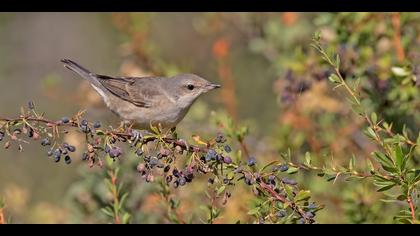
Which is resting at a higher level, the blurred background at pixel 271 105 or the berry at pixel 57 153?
the blurred background at pixel 271 105

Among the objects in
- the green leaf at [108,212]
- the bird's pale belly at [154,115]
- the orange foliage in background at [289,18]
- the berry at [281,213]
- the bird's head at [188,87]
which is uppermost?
the orange foliage in background at [289,18]

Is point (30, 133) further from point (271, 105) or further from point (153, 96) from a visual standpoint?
point (271, 105)

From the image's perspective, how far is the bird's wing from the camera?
4969mm

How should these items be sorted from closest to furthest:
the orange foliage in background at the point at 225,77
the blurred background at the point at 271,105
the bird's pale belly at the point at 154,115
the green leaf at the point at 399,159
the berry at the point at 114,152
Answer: the green leaf at the point at 399,159 → the berry at the point at 114,152 → the blurred background at the point at 271,105 → the bird's pale belly at the point at 154,115 → the orange foliage in background at the point at 225,77

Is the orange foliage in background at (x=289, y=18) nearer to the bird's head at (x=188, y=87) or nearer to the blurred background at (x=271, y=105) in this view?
the blurred background at (x=271, y=105)

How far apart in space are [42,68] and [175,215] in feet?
21.4

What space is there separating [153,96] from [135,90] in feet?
0.59

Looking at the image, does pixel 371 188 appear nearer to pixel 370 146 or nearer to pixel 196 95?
pixel 370 146

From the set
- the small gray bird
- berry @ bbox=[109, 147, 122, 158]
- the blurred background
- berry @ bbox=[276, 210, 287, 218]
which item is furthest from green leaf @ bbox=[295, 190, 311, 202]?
the small gray bird

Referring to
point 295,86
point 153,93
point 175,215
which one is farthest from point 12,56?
point 175,215

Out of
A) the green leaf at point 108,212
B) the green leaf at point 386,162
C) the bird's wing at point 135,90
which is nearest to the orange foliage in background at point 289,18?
the bird's wing at point 135,90

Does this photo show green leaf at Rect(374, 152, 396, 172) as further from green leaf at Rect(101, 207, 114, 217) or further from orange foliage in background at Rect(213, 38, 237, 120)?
orange foliage in background at Rect(213, 38, 237, 120)

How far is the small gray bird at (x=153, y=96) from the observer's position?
15.6 ft

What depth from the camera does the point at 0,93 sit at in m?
8.79
